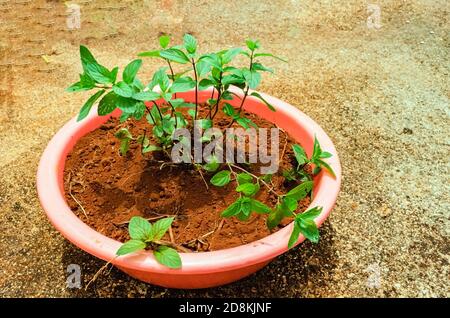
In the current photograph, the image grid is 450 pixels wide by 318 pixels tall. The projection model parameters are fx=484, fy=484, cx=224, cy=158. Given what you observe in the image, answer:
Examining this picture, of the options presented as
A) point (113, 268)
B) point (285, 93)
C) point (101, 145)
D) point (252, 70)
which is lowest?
point (113, 268)

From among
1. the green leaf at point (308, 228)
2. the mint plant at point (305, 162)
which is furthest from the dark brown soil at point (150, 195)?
the green leaf at point (308, 228)

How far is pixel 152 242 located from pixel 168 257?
0.23 feet

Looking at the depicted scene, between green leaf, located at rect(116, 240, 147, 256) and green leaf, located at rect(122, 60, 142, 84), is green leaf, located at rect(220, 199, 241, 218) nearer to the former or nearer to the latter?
green leaf, located at rect(116, 240, 147, 256)

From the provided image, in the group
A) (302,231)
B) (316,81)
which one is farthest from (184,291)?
(316,81)

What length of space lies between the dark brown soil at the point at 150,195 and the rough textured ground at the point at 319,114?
213mm

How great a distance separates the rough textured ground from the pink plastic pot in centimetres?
15

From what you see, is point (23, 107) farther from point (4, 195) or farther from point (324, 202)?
point (324, 202)

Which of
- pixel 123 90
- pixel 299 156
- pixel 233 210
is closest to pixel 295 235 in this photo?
pixel 233 210

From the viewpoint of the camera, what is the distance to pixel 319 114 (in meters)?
1.74

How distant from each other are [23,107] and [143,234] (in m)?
1.00

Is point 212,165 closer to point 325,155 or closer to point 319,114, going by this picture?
point 325,155

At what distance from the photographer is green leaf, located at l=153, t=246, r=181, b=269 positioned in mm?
940

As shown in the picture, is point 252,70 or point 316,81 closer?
point 252,70

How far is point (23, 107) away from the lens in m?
1.74
